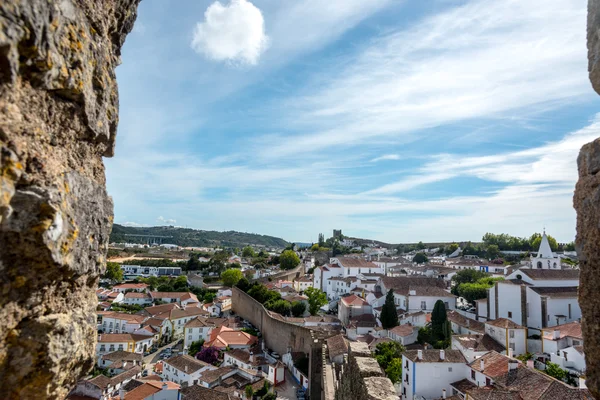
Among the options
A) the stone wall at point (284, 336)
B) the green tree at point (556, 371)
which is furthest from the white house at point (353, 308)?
the green tree at point (556, 371)

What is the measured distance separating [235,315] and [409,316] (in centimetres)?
2261

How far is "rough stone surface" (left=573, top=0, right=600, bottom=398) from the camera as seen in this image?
248 centimetres

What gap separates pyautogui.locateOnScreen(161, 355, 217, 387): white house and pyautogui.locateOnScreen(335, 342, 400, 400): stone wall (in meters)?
20.1

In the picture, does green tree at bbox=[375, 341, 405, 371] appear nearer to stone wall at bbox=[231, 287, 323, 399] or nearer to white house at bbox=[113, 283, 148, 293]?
stone wall at bbox=[231, 287, 323, 399]

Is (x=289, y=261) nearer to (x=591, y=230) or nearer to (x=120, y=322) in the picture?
(x=120, y=322)

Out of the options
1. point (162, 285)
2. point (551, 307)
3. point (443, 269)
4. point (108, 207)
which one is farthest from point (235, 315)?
point (108, 207)

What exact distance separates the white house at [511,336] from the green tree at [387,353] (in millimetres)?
6687

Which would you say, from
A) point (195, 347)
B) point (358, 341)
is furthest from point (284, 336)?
point (358, 341)

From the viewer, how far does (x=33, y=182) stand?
190 cm

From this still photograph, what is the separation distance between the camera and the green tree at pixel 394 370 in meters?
22.8

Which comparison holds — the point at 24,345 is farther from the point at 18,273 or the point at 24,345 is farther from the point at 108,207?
the point at 108,207

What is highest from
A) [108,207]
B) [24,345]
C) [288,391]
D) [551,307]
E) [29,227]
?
[108,207]

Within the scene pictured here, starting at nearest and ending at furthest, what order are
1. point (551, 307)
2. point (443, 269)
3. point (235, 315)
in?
point (551, 307) → point (235, 315) → point (443, 269)

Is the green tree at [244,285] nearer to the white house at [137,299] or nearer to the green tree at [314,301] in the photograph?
the green tree at [314,301]
